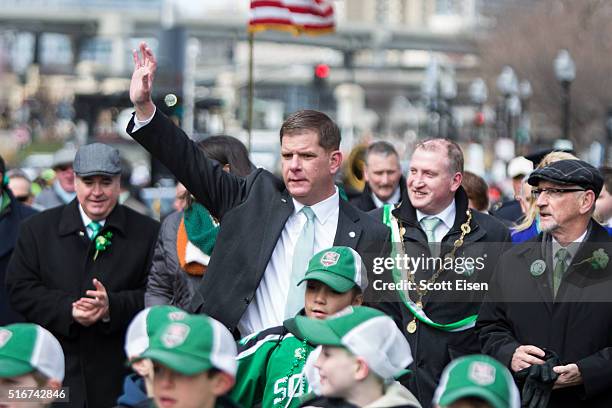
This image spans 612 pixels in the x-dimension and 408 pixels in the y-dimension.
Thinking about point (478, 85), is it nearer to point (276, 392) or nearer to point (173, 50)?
point (173, 50)

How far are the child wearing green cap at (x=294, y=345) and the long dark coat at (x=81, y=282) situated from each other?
1922 millimetres

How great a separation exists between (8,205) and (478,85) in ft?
152

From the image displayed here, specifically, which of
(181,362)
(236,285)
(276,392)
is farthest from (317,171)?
(181,362)

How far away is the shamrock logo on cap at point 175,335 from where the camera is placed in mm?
5059

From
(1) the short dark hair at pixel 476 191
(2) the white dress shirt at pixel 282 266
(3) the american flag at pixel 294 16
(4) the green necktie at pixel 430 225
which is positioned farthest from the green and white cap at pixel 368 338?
(3) the american flag at pixel 294 16

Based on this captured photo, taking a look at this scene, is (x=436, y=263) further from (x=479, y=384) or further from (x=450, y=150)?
(x=479, y=384)

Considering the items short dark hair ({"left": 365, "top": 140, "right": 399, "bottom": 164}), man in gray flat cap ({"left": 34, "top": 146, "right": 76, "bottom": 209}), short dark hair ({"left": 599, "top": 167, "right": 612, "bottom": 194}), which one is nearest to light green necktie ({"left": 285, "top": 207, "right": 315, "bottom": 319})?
short dark hair ({"left": 599, "top": 167, "right": 612, "bottom": 194})

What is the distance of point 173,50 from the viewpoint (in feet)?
199

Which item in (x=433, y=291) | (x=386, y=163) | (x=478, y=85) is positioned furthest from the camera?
(x=478, y=85)

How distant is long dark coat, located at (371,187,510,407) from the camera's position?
7.51m

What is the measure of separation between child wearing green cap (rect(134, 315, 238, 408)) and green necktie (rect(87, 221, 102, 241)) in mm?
3630

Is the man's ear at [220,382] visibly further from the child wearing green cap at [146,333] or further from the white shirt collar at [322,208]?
the white shirt collar at [322,208]

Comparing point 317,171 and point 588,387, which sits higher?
point 317,171

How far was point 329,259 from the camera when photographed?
6.52 m
